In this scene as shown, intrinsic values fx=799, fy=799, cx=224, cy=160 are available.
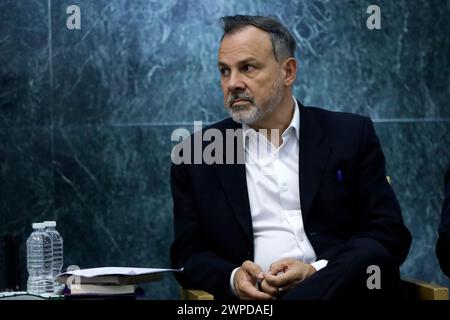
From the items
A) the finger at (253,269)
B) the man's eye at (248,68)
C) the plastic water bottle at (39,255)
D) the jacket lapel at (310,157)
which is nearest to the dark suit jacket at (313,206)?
the jacket lapel at (310,157)

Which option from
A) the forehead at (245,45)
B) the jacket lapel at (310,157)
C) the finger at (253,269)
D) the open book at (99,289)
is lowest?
the open book at (99,289)

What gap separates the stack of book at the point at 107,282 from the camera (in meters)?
2.76

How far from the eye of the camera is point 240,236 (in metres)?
3.09

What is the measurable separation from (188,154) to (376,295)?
0.94m

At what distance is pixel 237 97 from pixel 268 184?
0.37 meters

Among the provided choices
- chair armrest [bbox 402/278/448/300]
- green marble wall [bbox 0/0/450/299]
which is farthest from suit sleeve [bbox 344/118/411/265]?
green marble wall [bbox 0/0/450/299]

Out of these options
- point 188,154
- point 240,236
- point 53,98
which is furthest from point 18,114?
point 240,236

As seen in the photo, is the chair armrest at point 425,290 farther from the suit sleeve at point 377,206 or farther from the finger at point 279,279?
the finger at point 279,279

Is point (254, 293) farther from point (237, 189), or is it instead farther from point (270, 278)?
point (237, 189)

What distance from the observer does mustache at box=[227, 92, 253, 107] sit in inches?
125

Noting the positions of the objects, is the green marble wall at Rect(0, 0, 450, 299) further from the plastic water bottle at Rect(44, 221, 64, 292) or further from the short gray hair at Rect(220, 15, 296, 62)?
the short gray hair at Rect(220, 15, 296, 62)

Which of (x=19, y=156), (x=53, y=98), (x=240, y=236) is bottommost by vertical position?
(x=240, y=236)

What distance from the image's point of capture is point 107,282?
2.77 meters
